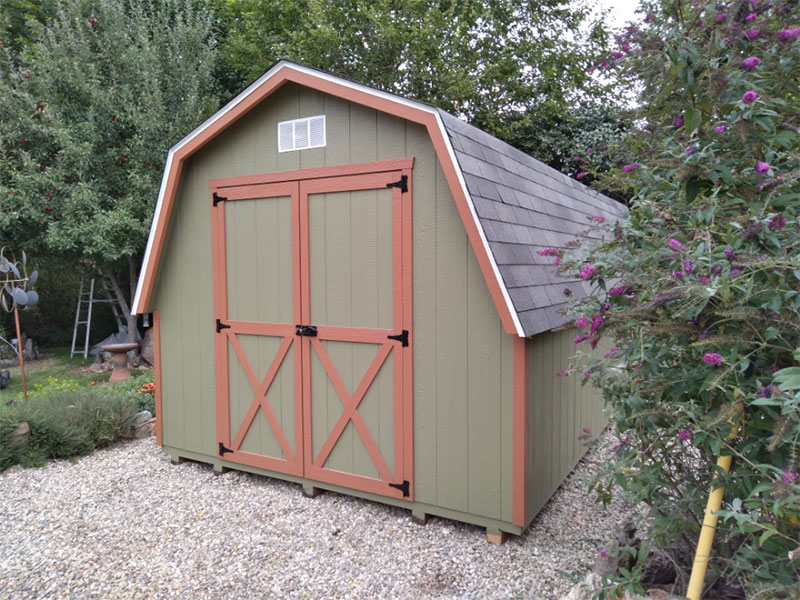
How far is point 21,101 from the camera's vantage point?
7906mm

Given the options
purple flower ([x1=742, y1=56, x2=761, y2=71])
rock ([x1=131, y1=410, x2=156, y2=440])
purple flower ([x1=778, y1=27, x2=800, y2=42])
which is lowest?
rock ([x1=131, y1=410, x2=156, y2=440])

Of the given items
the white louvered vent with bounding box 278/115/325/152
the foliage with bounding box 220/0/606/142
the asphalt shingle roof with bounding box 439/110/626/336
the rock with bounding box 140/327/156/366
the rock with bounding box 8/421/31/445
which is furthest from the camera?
the foliage with bounding box 220/0/606/142

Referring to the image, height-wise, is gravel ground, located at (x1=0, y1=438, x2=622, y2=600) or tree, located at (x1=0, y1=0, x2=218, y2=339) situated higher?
tree, located at (x1=0, y1=0, x2=218, y2=339)

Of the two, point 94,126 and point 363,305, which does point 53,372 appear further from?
point 363,305

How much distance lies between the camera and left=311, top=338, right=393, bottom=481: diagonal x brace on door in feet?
11.4

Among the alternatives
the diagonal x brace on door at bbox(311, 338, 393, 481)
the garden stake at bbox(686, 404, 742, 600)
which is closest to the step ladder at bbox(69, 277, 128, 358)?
the diagonal x brace on door at bbox(311, 338, 393, 481)

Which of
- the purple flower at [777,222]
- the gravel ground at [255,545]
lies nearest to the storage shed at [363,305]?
the gravel ground at [255,545]

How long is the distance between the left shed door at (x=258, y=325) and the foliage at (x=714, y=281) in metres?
2.37

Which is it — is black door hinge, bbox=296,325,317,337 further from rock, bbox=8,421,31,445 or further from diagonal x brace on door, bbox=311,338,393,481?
rock, bbox=8,421,31,445

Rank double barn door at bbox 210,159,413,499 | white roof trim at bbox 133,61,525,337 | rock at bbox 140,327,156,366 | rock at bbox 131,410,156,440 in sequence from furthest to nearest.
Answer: rock at bbox 140,327,156,366, rock at bbox 131,410,156,440, double barn door at bbox 210,159,413,499, white roof trim at bbox 133,61,525,337

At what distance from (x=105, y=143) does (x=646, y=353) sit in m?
8.92

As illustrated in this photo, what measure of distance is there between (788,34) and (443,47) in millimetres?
10007

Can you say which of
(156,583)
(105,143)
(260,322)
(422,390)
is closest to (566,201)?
(422,390)

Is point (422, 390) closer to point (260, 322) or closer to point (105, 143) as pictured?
point (260, 322)
